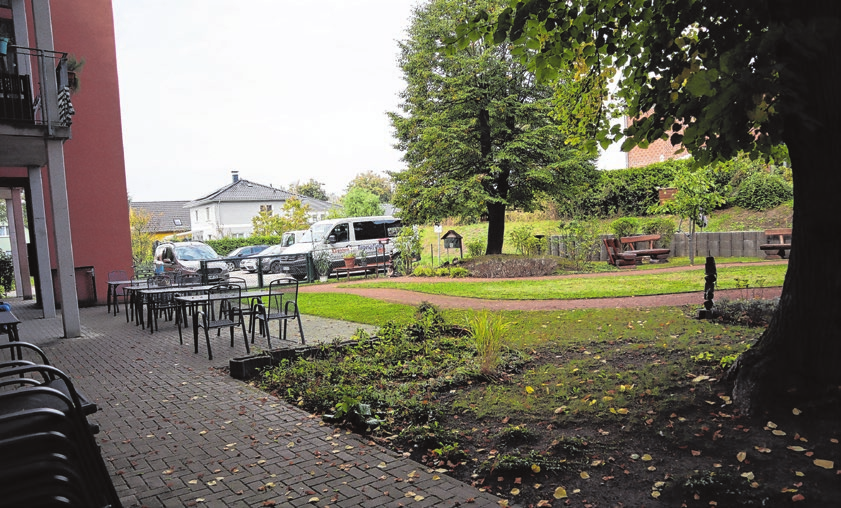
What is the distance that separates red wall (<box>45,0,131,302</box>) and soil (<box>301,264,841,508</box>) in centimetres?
1409

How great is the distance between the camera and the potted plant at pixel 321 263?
20.1m

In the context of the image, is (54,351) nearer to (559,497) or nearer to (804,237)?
(559,497)

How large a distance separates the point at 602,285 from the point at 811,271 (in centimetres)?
938

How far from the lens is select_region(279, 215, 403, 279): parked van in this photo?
66.8 ft

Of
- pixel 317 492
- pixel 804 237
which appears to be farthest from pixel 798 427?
pixel 317 492

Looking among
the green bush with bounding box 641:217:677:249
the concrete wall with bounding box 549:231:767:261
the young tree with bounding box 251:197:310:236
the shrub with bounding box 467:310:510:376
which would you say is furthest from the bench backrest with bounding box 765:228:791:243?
the young tree with bounding box 251:197:310:236

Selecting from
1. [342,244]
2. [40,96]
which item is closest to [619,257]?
[342,244]

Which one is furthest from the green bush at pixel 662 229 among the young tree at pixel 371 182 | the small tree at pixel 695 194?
the young tree at pixel 371 182

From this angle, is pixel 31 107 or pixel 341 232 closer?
pixel 31 107

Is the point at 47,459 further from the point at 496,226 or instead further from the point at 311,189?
the point at 311,189

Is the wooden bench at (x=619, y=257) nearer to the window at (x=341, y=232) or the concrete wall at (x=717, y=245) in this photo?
the concrete wall at (x=717, y=245)

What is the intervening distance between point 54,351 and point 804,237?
9.61 metres

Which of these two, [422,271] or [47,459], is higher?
[47,459]

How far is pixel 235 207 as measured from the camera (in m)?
52.8
